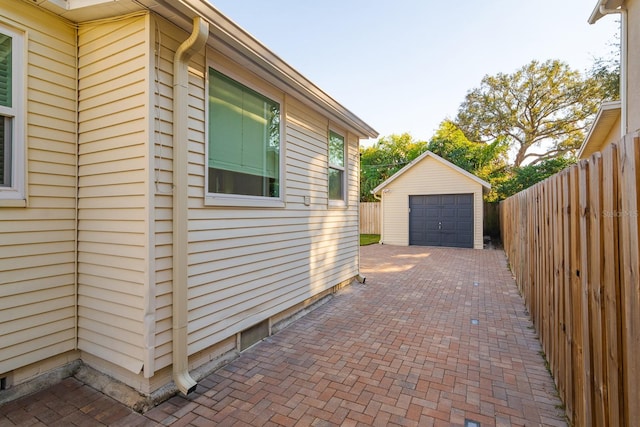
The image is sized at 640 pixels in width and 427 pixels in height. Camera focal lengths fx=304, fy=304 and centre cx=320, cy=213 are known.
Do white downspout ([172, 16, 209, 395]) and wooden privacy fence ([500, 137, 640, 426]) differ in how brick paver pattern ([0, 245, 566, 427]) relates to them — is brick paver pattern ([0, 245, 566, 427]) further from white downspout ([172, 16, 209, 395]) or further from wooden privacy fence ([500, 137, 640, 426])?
wooden privacy fence ([500, 137, 640, 426])

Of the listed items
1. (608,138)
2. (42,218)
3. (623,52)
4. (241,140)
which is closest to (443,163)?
(608,138)

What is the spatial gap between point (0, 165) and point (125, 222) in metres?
1.03

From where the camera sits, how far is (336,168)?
6.02 meters

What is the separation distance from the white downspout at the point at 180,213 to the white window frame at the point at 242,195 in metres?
0.32

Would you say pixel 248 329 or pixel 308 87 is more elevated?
pixel 308 87

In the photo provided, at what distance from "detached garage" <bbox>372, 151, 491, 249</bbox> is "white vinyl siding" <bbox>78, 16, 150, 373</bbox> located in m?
12.8

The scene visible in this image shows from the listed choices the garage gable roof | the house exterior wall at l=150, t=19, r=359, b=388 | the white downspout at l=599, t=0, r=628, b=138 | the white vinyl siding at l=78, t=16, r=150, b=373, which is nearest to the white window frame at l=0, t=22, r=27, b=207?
the white vinyl siding at l=78, t=16, r=150, b=373

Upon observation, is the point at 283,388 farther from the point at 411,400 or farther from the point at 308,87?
the point at 308,87

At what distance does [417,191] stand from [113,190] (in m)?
13.0

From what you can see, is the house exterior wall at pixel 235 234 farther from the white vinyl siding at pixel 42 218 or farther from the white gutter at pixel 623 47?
the white gutter at pixel 623 47

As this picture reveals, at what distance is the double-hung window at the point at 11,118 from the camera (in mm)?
2469

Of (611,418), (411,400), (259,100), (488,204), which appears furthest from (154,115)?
(488,204)

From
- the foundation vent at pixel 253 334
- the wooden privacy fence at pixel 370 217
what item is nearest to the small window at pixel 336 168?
the foundation vent at pixel 253 334

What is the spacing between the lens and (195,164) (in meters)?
2.92
